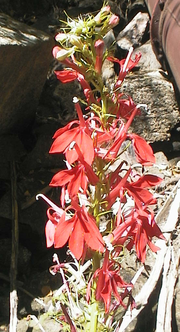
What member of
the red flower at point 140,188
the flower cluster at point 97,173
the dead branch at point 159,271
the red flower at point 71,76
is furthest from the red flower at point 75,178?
the dead branch at point 159,271

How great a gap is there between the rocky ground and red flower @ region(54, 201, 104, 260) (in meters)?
0.95

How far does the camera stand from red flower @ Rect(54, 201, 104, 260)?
103 cm

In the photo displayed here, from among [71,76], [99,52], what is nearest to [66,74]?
[71,76]

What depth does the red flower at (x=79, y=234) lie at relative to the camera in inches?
40.7

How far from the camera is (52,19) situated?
3557mm

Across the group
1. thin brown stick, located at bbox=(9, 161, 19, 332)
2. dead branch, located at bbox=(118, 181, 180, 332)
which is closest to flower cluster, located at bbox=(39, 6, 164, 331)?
dead branch, located at bbox=(118, 181, 180, 332)

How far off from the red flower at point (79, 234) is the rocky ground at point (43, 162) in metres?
0.95

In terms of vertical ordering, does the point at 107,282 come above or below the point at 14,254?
above

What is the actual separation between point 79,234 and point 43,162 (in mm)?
1658

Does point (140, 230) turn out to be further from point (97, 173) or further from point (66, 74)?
point (66, 74)

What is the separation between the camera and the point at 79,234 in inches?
41.6

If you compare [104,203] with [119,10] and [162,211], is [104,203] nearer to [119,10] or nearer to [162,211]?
[162,211]

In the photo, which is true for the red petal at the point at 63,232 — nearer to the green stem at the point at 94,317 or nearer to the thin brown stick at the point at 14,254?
the green stem at the point at 94,317

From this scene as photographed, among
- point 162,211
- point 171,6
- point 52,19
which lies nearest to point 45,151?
point 162,211
